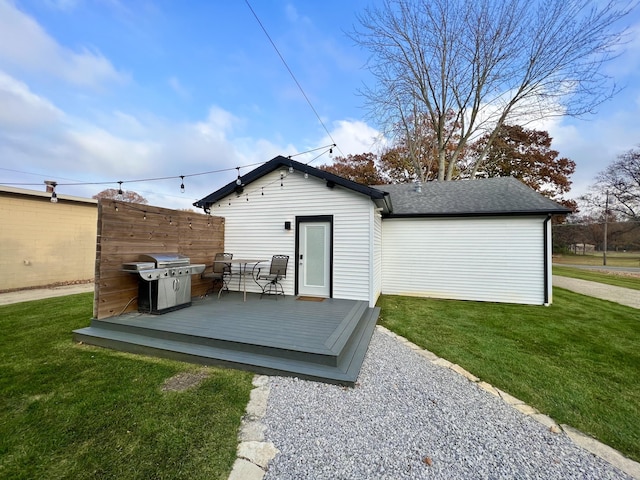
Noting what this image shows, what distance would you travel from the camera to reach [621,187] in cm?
2100

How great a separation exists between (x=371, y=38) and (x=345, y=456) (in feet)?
49.6

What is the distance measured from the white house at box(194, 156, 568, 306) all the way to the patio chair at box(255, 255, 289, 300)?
0.18m

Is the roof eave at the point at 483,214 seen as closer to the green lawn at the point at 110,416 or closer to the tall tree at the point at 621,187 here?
the green lawn at the point at 110,416

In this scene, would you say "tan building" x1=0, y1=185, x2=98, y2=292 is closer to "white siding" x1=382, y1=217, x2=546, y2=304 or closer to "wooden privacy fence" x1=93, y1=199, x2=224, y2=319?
"wooden privacy fence" x1=93, y1=199, x2=224, y2=319

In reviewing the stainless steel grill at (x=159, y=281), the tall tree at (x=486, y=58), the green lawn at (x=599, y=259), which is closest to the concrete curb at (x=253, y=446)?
the stainless steel grill at (x=159, y=281)

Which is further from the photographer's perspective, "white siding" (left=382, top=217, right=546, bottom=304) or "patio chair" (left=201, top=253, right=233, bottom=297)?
"white siding" (left=382, top=217, right=546, bottom=304)

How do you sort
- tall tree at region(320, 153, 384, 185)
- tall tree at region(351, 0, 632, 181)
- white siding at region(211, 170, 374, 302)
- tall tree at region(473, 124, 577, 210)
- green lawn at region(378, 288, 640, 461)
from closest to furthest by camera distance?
green lawn at region(378, 288, 640, 461), white siding at region(211, 170, 374, 302), tall tree at region(351, 0, 632, 181), tall tree at region(473, 124, 577, 210), tall tree at region(320, 153, 384, 185)

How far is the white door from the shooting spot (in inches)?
240

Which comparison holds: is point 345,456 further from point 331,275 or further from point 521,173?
point 521,173

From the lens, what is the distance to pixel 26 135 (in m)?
10.9

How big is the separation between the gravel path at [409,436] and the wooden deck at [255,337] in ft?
0.85

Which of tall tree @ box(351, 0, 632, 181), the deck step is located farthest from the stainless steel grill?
tall tree @ box(351, 0, 632, 181)

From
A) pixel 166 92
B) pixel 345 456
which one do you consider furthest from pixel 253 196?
pixel 345 456

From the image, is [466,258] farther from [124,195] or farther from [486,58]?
[124,195]
